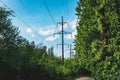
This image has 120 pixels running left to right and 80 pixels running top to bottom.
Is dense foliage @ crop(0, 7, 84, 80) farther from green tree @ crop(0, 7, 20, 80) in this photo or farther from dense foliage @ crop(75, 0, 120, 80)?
dense foliage @ crop(75, 0, 120, 80)

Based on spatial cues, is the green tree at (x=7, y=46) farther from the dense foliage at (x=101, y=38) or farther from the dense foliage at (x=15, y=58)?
the dense foliage at (x=101, y=38)

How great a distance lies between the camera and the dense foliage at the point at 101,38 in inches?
1146

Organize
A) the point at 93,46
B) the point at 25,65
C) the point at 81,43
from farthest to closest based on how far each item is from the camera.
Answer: the point at 25,65 → the point at 81,43 → the point at 93,46

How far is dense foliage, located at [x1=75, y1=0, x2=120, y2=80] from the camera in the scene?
29109 millimetres

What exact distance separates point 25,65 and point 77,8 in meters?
7.53

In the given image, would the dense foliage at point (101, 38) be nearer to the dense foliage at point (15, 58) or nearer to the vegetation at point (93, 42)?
the vegetation at point (93, 42)

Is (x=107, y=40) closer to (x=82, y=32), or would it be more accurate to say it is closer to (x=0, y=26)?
(x=82, y=32)

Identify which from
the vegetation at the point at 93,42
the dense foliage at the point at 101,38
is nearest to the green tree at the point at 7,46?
the vegetation at the point at 93,42

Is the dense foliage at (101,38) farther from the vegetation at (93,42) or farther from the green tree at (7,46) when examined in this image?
the green tree at (7,46)

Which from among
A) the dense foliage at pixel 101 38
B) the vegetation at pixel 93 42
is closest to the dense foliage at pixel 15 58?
the vegetation at pixel 93 42

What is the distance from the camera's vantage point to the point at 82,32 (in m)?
31.2

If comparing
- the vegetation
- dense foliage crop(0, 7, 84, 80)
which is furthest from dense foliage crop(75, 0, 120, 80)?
dense foliage crop(0, 7, 84, 80)

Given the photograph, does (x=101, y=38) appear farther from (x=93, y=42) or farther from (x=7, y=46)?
(x=7, y=46)

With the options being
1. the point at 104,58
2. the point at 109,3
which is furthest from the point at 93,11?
the point at 104,58
